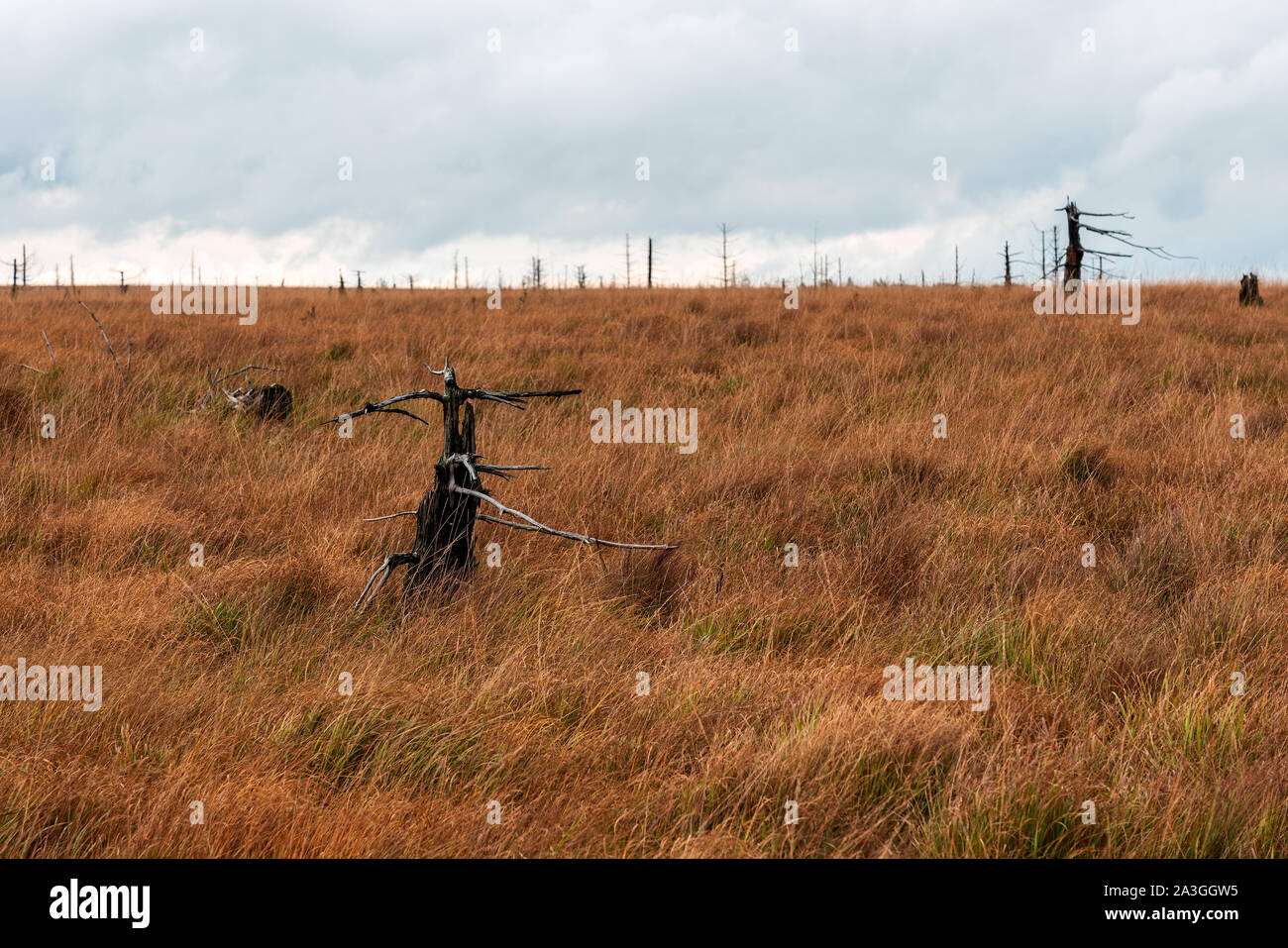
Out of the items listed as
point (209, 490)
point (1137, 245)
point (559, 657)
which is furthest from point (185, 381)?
point (1137, 245)

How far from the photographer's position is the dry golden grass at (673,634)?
2486mm

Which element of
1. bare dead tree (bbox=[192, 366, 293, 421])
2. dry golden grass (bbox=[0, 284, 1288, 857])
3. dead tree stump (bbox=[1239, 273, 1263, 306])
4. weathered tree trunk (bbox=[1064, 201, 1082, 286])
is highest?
weathered tree trunk (bbox=[1064, 201, 1082, 286])

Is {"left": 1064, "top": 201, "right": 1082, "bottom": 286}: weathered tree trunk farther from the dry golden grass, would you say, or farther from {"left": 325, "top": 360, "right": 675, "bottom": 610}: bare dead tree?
{"left": 325, "top": 360, "right": 675, "bottom": 610}: bare dead tree

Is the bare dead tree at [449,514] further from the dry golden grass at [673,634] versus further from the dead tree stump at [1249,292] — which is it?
the dead tree stump at [1249,292]

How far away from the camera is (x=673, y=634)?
3730 millimetres

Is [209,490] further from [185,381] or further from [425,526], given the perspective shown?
[185,381]

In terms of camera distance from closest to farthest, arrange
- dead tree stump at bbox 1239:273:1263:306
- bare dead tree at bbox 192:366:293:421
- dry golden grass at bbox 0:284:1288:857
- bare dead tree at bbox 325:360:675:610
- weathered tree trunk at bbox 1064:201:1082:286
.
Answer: dry golden grass at bbox 0:284:1288:857, bare dead tree at bbox 325:360:675:610, bare dead tree at bbox 192:366:293:421, dead tree stump at bbox 1239:273:1263:306, weathered tree trunk at bbox 1064:201:1082:286

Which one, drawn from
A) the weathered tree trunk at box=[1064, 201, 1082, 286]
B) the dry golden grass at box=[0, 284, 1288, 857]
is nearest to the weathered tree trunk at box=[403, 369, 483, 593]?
the dry golden grass at box=[0, 284, 1288, 857]

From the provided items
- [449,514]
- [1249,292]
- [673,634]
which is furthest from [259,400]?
[1249,292]

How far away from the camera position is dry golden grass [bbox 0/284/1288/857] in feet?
8.16

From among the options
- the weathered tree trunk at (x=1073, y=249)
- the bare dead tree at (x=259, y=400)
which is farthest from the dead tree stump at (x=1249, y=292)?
the bare dead tree at (x=259, y=400)
